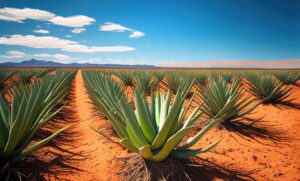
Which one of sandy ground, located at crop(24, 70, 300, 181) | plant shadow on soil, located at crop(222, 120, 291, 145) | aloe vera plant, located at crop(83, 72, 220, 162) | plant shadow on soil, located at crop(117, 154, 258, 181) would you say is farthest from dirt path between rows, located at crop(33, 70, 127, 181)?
plant shadow on soil, located at crop(222, 120, 291, 145)

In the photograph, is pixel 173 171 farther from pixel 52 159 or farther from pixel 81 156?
pixel 52 159

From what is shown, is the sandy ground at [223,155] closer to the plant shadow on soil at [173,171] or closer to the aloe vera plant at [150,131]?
the plant shadow on soil at [173,171]

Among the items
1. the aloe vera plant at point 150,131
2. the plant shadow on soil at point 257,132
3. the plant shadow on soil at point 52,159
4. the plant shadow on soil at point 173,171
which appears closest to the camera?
the aloe vera plant at point 150,131

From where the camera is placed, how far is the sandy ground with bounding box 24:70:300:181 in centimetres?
221

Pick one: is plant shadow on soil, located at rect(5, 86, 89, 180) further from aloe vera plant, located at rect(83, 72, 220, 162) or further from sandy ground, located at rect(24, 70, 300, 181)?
aloe vera plant, located at rect(83, 72, 220, 162)

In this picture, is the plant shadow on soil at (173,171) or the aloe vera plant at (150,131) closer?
A: the aloe vera plant at (150,131)

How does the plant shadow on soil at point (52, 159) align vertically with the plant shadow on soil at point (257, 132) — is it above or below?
below

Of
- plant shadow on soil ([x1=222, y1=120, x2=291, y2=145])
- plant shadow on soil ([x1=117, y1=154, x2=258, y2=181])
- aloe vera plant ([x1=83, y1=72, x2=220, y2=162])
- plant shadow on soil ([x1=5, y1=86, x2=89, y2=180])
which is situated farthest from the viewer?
plant shadow on soil ([x1=222, y1=120, x2=291, y2=145])

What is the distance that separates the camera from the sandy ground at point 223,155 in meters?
2.21

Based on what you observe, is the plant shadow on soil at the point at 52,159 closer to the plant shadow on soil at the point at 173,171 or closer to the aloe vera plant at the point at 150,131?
the plant shadow on soil at the point at 173,171

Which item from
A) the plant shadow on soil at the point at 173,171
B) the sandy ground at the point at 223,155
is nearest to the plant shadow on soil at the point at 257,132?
the sandy ground at the point at 223,155

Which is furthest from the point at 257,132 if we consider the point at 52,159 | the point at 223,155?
the point at 52,159

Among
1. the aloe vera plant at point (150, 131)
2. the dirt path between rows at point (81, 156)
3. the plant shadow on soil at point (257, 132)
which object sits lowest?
the dirt path between rows at point (81, 156)

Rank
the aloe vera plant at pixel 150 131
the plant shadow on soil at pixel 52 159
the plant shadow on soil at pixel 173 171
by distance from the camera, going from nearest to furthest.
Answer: the aloe vera plant at pixel 150 131, the plant shadow on soil at pixel 173 171, the plant shadow on soil at pixel 52 159
